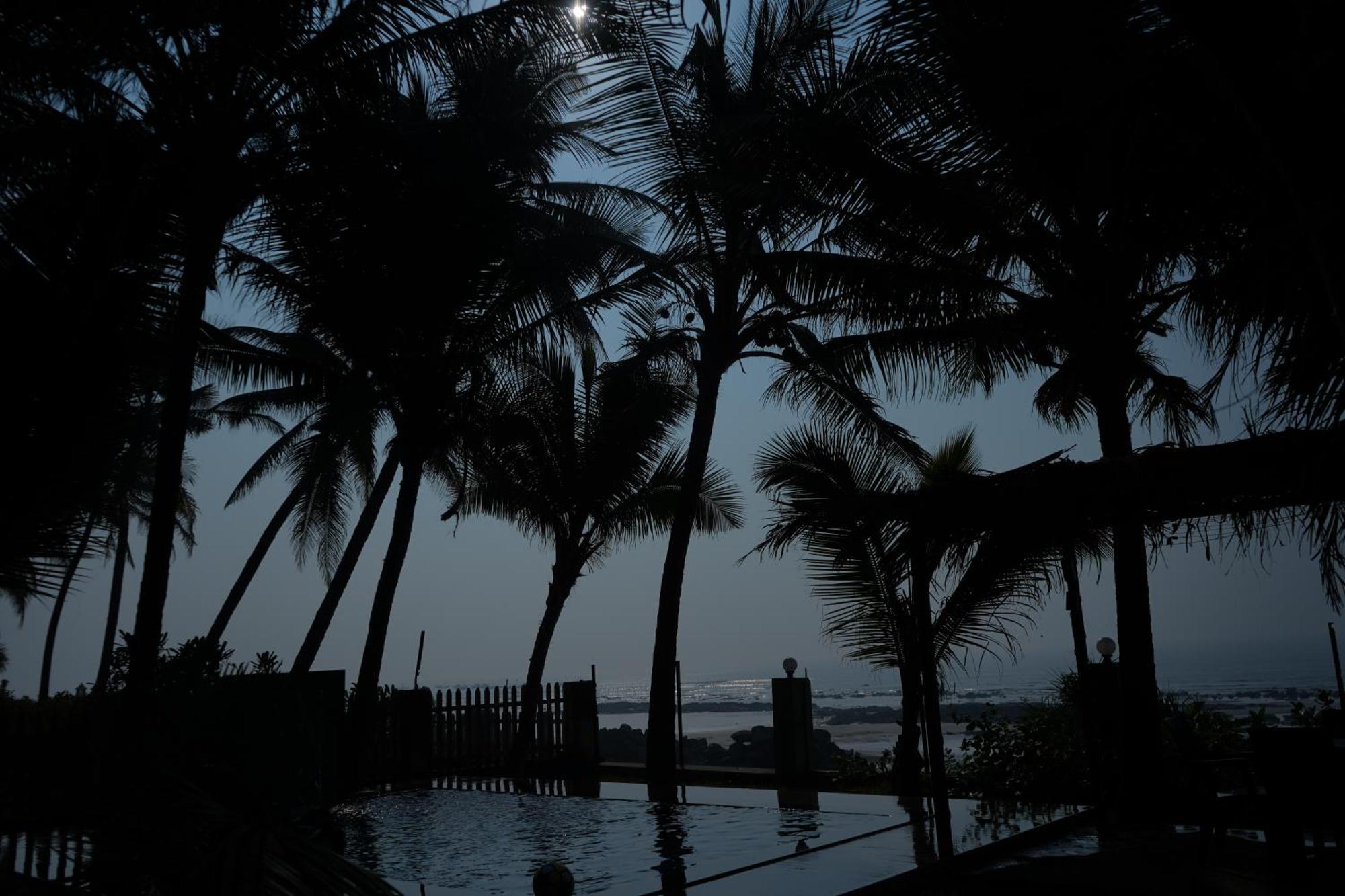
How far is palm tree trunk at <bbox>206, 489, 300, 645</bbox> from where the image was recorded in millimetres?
18500

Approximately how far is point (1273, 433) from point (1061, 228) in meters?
2.95

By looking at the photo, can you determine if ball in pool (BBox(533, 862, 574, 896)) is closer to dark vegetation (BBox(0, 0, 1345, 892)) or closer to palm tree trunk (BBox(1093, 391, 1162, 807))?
dark vegetation (BBox(0, 0, 1345, 892))

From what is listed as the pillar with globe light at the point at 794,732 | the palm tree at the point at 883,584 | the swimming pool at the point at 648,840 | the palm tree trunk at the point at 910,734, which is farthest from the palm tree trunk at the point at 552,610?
the palm tree trunk at the point at 910,734

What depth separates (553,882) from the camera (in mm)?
4902

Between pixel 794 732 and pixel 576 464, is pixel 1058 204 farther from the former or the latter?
pixel 576 464

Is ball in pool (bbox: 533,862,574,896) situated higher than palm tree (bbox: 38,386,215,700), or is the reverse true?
palm tree (bbox: 38,386,215,700)

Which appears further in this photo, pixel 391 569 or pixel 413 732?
pixel 413 732

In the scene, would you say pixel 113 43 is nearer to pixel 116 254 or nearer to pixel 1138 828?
pixel 116 254

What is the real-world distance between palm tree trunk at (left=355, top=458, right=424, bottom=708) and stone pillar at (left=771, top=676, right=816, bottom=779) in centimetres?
470

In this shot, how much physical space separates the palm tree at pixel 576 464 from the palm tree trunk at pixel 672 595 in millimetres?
2055

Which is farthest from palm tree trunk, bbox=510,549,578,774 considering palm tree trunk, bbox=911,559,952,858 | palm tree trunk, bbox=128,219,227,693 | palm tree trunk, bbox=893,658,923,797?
palm tree trunk, bbox=911,559,952,858

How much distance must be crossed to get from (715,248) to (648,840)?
673 centimetres

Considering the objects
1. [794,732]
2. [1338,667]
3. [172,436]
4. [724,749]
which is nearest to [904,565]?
[172,436]

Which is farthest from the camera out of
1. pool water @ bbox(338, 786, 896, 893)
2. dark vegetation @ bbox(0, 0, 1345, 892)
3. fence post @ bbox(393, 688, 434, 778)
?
fence post @ bbox(393, 688, 434, 778)
